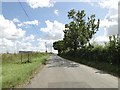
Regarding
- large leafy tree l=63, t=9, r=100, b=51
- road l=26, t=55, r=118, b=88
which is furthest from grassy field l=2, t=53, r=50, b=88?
large leafy tree l=63, t=9, r=100, b=51

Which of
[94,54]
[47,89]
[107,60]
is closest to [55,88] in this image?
[47,89]

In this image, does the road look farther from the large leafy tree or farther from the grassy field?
the large leafy tree

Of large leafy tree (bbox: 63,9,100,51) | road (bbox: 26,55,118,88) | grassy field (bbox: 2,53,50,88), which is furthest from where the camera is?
large leafy tree (bbox: 63,9,100,51)

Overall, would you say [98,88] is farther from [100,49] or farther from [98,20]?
[98,20]

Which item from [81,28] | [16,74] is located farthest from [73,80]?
[81,28]

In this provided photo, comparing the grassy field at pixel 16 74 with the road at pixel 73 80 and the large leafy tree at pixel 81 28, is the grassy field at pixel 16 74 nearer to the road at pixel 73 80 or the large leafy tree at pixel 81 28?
the road at pixel 73 80

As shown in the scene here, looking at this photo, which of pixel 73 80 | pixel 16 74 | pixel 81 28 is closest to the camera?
pixel 73 80

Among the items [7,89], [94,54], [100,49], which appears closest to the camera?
[7,89]

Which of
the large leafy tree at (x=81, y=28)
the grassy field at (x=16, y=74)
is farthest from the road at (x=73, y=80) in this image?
the large leafy tree at (x=81, y=28)

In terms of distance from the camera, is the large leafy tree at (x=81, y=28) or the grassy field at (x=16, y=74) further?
the large leafy tree at (x=81, y=28)

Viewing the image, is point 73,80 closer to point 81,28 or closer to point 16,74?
point 16,74

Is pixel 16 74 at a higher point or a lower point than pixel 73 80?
higher

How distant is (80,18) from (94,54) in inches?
999

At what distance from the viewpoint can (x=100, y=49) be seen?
39375 millimetres
